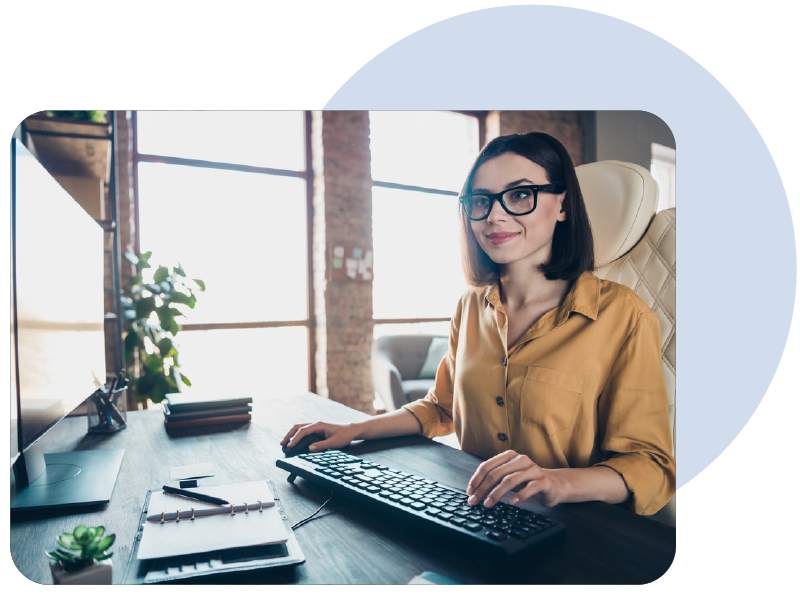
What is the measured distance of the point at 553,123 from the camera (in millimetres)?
677

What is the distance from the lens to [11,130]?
537 millimetres

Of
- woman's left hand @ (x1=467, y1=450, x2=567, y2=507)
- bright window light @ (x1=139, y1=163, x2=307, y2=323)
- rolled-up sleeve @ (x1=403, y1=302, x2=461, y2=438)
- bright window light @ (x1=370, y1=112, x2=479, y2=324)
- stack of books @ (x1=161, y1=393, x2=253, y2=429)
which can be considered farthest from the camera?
bright window light @ (x1=139, y1=163, x2=307, y2=323)

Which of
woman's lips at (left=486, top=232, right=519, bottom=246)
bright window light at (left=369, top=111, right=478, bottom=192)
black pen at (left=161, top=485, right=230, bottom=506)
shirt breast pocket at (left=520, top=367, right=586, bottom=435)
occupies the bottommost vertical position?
black pen at (left=161, top=485, right=230, bottom=506)

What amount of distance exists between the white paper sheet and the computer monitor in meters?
0.19

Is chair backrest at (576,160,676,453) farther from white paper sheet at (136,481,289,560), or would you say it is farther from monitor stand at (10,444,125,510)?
monitor stand at (10,444,125,510)

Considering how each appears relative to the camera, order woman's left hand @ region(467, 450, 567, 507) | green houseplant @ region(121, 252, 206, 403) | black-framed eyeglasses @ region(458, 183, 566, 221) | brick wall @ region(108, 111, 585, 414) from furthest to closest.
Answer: brick wall @ region(108, 111, 585, 414) → green houseplant @ region(121, 252, 206, 403) → black-framed eyeglasses @ region(458, 183, 566, 221) → woman's left hand @ region(467, 450, 567, 507)

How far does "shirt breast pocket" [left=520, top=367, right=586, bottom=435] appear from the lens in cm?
79

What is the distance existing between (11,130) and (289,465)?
0.55 m

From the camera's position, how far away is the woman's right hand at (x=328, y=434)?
872mm

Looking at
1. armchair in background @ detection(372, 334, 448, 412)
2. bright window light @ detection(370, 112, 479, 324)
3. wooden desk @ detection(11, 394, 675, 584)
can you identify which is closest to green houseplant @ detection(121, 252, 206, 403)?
bright window light @ detection(370, 112, 479, 324)

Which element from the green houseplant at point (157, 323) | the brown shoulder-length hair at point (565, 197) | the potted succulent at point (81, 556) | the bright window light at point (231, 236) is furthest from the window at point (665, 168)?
the green houseplant at point (157, 323)

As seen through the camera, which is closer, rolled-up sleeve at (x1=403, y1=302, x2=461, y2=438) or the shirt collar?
the shirt collar

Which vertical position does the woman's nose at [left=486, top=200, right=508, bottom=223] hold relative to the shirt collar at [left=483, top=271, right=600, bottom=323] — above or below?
above
